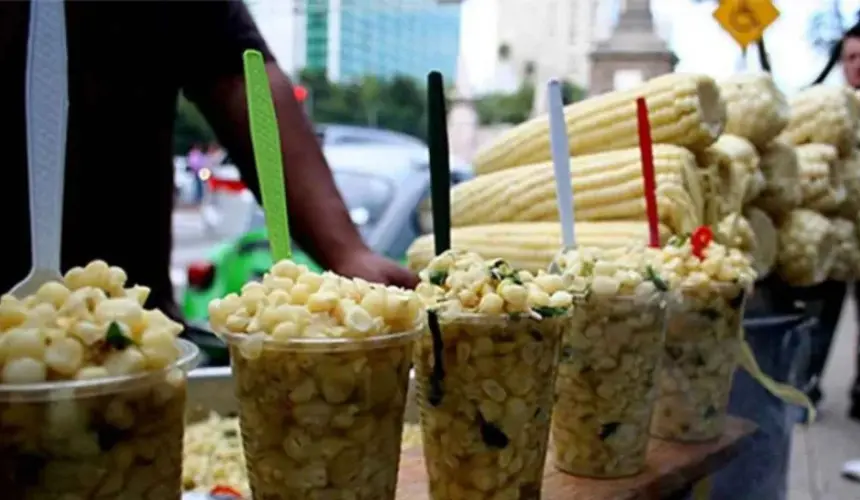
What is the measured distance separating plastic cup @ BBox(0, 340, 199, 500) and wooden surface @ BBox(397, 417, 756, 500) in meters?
0.35

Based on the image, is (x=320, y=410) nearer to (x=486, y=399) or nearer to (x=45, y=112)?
(x=486, y=399)

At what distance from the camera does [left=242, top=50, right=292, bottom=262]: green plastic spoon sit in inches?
28.1

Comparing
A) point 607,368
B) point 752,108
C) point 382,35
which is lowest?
point 607,368

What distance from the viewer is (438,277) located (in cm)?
79

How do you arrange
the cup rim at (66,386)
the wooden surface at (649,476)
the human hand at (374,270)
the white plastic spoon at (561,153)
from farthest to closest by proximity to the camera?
the human hand at (374,270) < the white plastic spoon at (561,153) < the wooden surface at (649,476) < the cup rim at (66,386)

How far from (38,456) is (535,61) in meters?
2.11

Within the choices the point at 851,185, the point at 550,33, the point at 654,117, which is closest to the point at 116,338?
the point at 654,117

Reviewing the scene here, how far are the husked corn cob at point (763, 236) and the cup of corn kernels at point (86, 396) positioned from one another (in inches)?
51.3

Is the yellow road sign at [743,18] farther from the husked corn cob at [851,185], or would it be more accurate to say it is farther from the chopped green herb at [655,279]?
the chopped green herb at [655,279]

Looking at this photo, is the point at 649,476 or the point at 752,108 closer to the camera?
the point at 649,476

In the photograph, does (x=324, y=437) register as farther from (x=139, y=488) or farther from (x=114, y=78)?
(x=114, y=78)

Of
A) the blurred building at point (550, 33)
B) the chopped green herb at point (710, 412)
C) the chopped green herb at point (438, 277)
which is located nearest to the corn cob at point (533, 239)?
the chopped green herb at point (710, 412)

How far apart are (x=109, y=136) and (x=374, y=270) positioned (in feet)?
1.85

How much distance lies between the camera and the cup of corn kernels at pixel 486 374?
2.41ft
